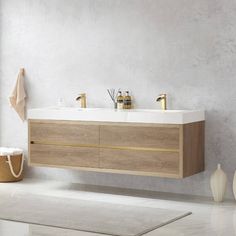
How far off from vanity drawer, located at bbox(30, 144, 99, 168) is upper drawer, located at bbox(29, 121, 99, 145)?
8 cm

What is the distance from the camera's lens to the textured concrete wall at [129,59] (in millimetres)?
6520

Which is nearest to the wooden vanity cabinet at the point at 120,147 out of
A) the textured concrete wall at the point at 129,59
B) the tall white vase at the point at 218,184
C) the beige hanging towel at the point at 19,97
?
the tall white vase at the point at 218,184

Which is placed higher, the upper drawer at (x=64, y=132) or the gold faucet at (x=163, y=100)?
the gold faucet at (x=163, y=100)

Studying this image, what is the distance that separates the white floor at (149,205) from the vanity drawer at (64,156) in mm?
299

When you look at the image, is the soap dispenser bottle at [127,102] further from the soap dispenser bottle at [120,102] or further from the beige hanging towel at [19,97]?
the beige hanging towel at [19,97]

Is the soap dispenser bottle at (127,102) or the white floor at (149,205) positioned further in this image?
the soap dispenser bottle at (127,102)

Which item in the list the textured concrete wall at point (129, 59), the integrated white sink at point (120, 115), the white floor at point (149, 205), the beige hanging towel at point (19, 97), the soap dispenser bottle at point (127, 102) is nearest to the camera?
the white floor at point (149, 205)

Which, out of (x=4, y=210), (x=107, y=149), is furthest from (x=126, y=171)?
(x=4, y=210)

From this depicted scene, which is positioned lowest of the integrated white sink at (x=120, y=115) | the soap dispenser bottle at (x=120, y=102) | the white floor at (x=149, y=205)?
the white floor at (x=149, y=205)

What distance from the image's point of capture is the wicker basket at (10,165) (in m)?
7.43

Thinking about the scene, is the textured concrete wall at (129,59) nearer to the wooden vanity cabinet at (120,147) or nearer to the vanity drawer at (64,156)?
the wooden vanity cabinet at (120,147)

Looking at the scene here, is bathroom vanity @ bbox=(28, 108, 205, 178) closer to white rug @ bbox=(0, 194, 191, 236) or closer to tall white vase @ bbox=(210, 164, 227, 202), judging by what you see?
tall white vase @ bbox=(210, 164, 227, 202)

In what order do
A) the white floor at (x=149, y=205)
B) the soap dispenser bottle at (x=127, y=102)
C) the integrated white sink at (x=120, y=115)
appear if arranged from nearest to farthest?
the white floor at (x=149, y=205)
the integrated white sink at (x=120, y=115)
the soap dispenser bottle at (x=127, y=102)

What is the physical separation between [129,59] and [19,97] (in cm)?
146
